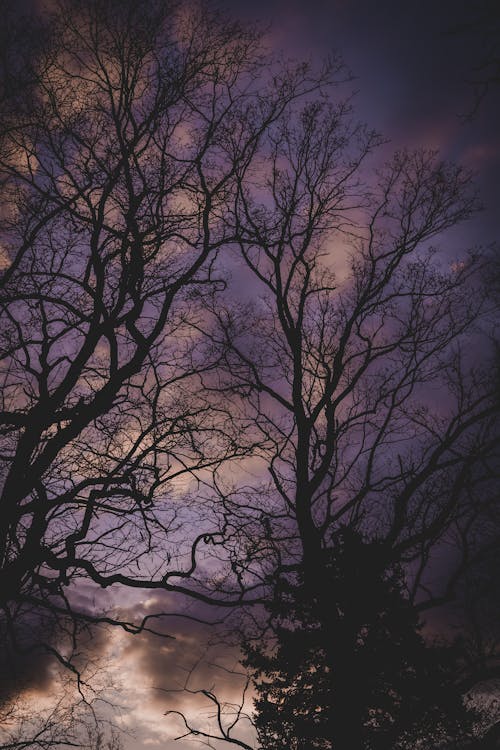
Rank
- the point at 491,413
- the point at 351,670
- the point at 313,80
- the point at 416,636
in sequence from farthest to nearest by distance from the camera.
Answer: the point at 416,636 < the point at 313,80 < the point at 491,413 < the point at 351,670

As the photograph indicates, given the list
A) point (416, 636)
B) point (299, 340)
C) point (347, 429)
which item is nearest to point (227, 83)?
point (299, 340)

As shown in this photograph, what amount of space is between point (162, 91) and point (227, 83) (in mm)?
1597

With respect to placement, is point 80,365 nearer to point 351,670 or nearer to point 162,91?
point 162,91

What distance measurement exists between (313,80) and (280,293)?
184 inches

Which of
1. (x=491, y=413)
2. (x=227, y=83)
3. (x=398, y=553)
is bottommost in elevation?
(x=398, y=553)

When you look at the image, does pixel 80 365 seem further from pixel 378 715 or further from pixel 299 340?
pixel 378 715

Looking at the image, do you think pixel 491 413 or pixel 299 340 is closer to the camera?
pixel 491 413

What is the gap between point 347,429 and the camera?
35.7 feet

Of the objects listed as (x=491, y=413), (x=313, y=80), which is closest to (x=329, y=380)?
(x=491, y=413)

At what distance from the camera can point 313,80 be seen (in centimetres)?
973

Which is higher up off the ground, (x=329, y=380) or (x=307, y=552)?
(x=329, y=380)

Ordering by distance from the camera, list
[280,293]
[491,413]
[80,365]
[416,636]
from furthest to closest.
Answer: [416,636]
[280,293]
[491,413]
[80,365]

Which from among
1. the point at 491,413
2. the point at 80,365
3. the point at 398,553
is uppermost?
the point at 80,365

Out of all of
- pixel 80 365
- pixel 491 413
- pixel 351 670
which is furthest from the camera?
pixel 491 413
